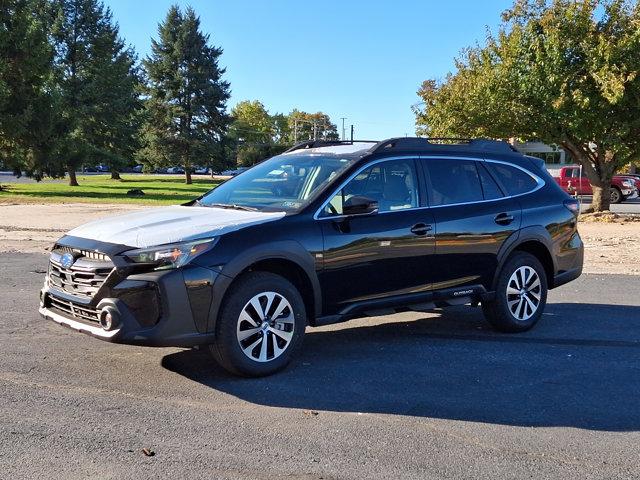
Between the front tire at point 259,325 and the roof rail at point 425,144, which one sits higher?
the roof rail at point 425,144

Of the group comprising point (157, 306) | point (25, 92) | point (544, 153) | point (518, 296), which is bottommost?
point (518, 296)

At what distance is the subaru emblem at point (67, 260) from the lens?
16.6 feet

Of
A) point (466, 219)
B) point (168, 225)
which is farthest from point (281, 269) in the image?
point (466, 219)

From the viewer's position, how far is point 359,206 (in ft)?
18.0

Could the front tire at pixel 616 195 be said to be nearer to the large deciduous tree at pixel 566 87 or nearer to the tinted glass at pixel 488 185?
the large deciduous tree at pixel 566 87

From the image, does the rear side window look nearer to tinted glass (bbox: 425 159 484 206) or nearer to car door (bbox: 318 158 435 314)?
tinted glass (bbox: 425 159 484 206)

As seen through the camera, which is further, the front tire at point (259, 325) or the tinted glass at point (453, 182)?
the tinted glass at point (453, 182)

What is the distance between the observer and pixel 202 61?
57.3 meters

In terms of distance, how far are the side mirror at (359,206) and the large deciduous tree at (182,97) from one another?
172ft

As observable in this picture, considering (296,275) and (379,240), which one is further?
(379,240)

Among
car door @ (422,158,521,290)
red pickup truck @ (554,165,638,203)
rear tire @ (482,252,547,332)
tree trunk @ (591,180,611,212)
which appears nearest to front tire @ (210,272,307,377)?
car door @ (422,158,521,290)

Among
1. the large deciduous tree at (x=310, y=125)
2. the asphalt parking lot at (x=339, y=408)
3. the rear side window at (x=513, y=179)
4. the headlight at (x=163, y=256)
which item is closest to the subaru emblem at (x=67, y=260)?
the headlight at (x=163, y=256)

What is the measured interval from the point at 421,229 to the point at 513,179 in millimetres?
1614

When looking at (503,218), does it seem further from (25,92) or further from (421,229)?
(25,92)
